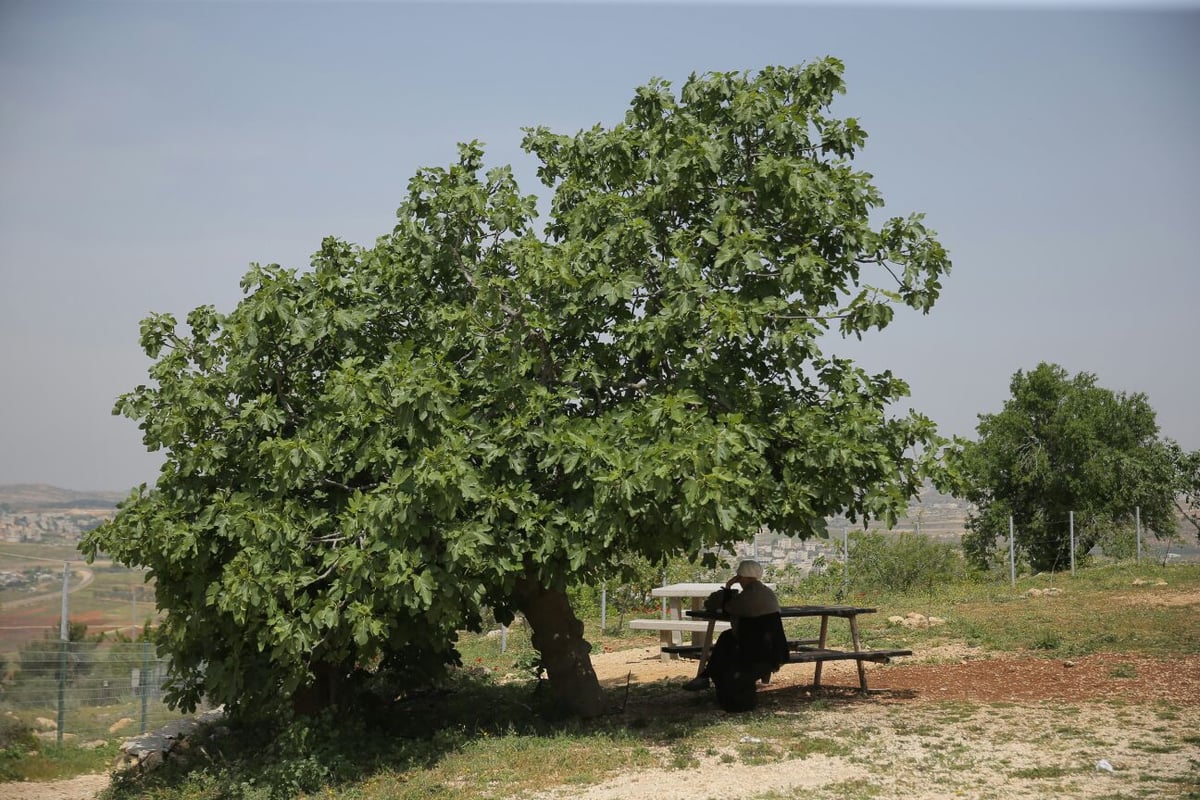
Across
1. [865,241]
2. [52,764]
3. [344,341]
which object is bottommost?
[52,764]

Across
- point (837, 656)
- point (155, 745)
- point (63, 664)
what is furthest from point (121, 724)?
point (837, 656)

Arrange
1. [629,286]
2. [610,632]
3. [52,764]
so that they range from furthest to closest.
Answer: [610,632] < [52,764] < [629,286]

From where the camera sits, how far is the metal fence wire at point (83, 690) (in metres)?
10.3

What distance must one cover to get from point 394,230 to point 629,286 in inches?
96.3

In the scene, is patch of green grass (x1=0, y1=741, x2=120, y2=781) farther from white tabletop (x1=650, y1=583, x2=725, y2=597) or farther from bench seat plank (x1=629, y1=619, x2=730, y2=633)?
white tabletop (x1=650, y1=583, x2=725, y2=597)

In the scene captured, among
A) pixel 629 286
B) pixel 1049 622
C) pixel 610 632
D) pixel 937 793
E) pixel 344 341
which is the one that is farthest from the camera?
pixel 610 632

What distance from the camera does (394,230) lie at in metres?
9.42

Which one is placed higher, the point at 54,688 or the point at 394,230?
the point at 394,230

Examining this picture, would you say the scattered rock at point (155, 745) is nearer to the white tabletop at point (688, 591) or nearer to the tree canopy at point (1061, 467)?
the white tabletop at point (688, 591)

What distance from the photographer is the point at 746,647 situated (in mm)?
9070

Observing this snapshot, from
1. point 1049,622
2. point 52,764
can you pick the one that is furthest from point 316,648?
point 1049,622

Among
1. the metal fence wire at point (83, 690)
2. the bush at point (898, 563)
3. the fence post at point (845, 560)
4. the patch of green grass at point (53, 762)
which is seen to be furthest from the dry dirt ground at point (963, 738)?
the bush at point (898, 563)

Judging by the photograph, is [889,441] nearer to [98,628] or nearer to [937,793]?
[937,793]

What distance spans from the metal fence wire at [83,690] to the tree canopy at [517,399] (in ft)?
6.81
